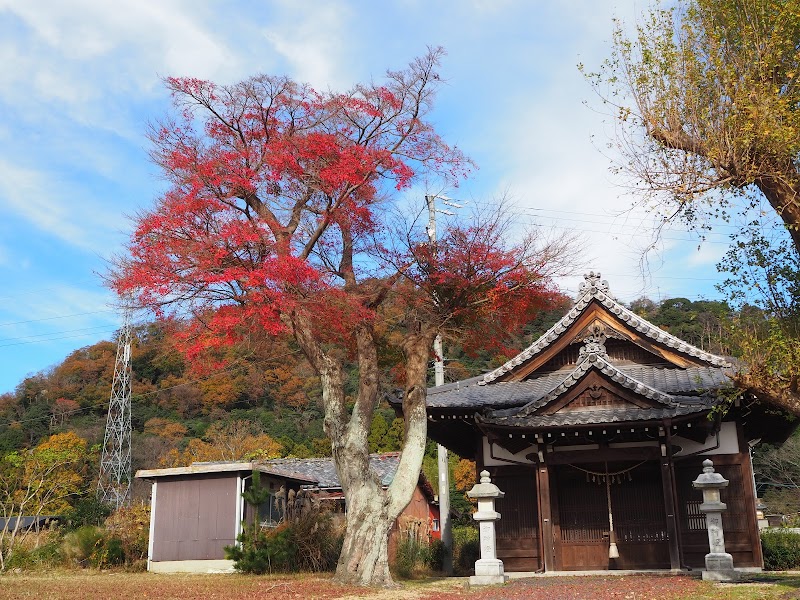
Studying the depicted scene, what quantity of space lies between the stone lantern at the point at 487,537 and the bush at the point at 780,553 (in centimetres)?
705

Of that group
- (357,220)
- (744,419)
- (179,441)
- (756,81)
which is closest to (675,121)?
(756,81)

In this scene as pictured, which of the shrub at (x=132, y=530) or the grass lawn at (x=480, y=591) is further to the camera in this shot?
the shrub at (x=132, y=530)

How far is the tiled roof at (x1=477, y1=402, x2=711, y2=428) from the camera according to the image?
13078 mm

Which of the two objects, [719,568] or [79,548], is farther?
[79,548]

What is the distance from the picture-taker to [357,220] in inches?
521

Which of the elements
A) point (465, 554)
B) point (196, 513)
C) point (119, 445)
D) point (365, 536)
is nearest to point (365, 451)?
point (365, 536)

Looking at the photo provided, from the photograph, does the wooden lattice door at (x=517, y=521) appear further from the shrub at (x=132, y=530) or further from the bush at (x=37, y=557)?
the bush at (x=37, y=557)

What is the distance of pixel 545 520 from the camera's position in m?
14.1

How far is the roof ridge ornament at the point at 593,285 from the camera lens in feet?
54.5

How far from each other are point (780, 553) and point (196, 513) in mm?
15537

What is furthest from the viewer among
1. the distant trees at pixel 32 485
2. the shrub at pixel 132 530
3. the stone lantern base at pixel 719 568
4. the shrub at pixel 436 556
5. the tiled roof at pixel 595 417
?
the shrub at pixel 132 530

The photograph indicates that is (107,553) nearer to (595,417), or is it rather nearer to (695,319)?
(595,417)

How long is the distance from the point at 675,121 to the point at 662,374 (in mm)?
8301

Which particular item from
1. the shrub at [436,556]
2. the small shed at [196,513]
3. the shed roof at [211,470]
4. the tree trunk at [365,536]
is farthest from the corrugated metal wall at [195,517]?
the tree trunk at [365,536]
